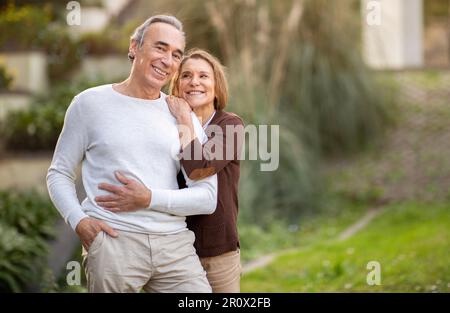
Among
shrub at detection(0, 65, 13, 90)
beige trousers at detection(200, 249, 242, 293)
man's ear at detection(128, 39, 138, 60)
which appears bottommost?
beige trousers at detection(200, 249, 242, 293)

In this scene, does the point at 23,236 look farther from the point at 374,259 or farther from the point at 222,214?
the point at 222,214

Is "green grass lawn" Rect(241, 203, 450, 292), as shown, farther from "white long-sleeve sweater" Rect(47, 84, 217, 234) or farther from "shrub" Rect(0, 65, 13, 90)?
"shrub" Rect(0, 65, 13, 90)

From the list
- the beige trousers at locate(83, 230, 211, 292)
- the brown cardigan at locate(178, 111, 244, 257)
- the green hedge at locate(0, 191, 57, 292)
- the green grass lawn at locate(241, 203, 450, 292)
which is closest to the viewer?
the beige trousers at locate(83, 230, 211, 292)

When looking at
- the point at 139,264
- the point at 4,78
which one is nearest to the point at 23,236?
the point at 4,78

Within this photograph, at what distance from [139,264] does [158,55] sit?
750 millimetres

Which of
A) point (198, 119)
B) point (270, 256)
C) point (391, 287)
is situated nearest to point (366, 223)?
point (270, 256)

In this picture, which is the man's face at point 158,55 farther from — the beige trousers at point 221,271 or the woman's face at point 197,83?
the beige trousers at point 221,271

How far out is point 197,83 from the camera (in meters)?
3.04

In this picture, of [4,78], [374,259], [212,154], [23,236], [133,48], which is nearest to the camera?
[212,154]

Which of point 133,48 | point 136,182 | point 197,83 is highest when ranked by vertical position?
point 133,48

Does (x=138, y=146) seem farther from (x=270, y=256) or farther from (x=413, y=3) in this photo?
(x=413, y=3)

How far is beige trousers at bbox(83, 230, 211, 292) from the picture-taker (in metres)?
2.69

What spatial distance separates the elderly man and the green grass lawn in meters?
2.23

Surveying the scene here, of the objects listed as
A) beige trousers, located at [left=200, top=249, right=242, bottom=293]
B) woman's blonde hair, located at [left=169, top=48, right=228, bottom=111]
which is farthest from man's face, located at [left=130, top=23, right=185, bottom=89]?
beige trousers, located at [left=200, top=249, right=242, bottom=293]
